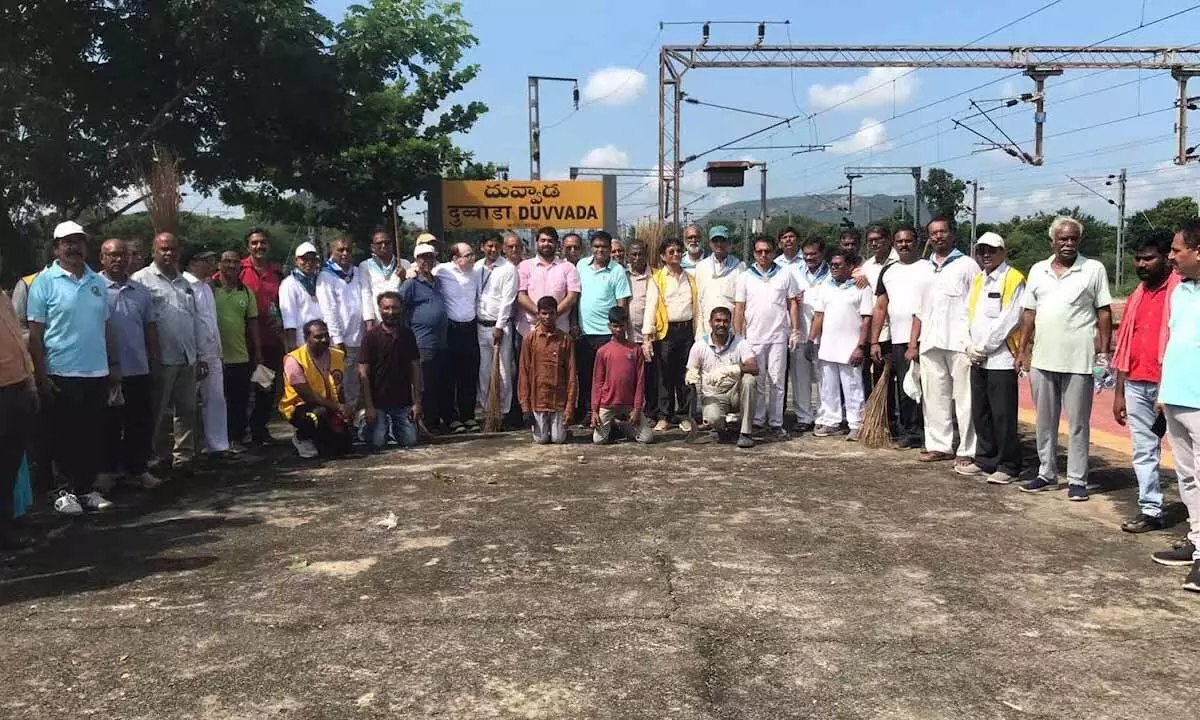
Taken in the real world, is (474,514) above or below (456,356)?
below

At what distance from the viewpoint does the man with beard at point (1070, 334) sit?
5469 mm

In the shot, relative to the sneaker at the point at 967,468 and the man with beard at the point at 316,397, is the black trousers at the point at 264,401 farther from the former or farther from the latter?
the sneaker at the point at 967,468

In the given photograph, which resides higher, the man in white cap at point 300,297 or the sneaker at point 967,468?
the man in white cap at point 300,297

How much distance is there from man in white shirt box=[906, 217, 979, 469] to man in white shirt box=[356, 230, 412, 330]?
4.35 metres

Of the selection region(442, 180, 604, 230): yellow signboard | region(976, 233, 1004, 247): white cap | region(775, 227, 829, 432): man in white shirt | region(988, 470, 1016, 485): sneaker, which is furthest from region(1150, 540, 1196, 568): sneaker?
region(442, 180, 604, 230): yellow signboard

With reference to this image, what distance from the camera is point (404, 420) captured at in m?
7.52

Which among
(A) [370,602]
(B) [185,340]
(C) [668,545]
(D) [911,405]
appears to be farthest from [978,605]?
(B) [185,340]

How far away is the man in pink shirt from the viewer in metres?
8.11

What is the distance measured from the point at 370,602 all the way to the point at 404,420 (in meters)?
3.66

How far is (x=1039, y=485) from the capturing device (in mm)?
5867

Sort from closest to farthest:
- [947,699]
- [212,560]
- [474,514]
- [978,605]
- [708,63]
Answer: [947,699] → [978,605] → [212,560] → [474,514] → [708,63]

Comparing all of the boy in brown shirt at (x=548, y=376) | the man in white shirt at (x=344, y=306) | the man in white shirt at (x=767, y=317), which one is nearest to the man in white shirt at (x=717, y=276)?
the man in white shirt at (x=767, y=317)

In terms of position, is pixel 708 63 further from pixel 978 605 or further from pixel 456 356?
pixel 978 605

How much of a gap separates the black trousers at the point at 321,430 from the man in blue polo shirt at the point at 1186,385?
5.53 meters
